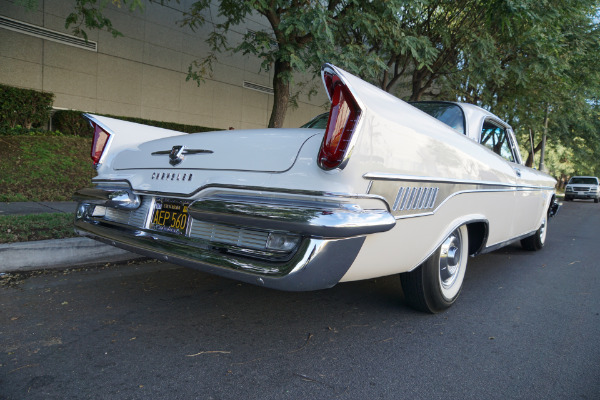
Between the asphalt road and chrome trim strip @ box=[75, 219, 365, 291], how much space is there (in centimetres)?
50

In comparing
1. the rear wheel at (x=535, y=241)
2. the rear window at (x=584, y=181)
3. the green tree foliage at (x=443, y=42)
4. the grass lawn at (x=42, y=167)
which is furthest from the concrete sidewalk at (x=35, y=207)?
the rear window at (x=584, y=181)

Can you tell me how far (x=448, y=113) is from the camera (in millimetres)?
3676

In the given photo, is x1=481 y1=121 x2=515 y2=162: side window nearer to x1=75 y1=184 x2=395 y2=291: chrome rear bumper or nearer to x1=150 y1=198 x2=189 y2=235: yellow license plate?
x1=75 y1=184 x2=395 y2=291: chrome rear bumper

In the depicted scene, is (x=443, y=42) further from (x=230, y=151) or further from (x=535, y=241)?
(x=230, y=151)

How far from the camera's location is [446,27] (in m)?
9.89

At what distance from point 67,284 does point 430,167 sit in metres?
2.91

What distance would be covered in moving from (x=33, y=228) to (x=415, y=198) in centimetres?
396

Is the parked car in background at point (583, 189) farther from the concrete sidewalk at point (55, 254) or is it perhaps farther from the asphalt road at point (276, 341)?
the concrete sidewalk at point (55, 254)

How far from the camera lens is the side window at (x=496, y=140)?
12.8 feet

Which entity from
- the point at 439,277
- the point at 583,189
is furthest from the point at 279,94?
the point at 583,189

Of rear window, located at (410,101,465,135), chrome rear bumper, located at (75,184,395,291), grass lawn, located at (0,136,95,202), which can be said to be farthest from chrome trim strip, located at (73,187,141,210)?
grass lawn, located at (0,136,95,202)

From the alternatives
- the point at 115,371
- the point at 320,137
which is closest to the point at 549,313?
the point at 320,137

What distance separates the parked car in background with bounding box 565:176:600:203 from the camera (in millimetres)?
26766

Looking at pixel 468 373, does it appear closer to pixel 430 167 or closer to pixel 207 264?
pixel 430 167
